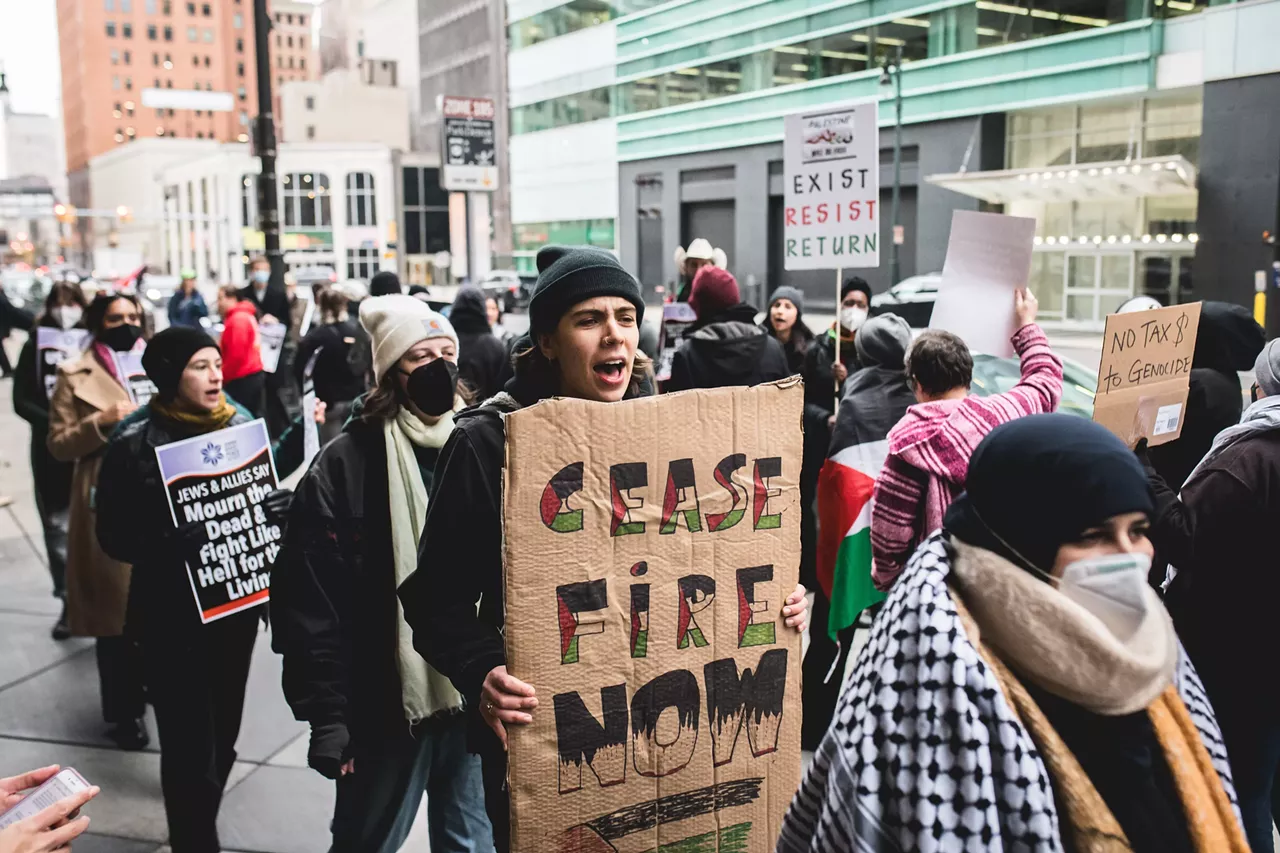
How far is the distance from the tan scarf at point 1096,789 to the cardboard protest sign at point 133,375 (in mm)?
5135

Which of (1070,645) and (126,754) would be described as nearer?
(1070,645)

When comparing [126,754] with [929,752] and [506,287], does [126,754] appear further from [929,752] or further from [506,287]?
[506,287]

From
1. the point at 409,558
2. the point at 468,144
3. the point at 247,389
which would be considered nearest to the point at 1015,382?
the point at 409,558

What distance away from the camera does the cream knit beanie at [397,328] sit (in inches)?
126

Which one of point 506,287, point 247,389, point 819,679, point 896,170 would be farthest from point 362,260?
point 819,679

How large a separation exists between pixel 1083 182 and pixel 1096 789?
32612mm

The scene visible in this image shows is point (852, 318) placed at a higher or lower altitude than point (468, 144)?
lower

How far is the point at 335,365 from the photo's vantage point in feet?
27.2

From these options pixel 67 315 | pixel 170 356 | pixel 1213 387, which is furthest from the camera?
pixel 67 315

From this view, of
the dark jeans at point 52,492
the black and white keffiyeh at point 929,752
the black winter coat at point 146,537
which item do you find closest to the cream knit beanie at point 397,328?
the black winter coat at point 146,537

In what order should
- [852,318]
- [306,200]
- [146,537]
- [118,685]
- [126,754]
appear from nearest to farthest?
[146,537]
[126,754]
[118,685]
[852,318]
[306,200]

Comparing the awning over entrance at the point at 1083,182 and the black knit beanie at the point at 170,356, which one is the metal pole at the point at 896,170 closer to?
the awning over entrance at the point at 1083,182

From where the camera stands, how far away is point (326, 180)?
80.9m

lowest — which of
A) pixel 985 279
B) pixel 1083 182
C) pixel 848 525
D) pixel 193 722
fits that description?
pixel 193 722
